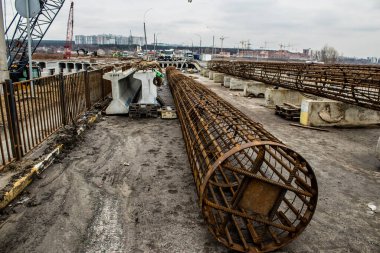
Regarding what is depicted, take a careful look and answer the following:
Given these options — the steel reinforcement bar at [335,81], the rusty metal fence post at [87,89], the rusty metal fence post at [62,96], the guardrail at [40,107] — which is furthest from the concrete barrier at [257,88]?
the rusty metal fence post at [62,96]

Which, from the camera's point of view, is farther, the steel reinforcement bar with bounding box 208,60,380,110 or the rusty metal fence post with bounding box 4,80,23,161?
the steel reinforcement bar with bounding box 208,60,380,110

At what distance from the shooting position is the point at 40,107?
7016 mm

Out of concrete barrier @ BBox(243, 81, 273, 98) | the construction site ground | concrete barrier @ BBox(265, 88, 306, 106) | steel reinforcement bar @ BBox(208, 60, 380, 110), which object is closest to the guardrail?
the construction site ground

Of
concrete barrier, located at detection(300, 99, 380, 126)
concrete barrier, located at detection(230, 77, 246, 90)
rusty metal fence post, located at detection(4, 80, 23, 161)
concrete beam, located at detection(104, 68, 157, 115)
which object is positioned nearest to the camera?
rusty metal fence post, located at detection(4, 80, 23, 161)

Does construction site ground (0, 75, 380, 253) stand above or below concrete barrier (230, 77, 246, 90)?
below

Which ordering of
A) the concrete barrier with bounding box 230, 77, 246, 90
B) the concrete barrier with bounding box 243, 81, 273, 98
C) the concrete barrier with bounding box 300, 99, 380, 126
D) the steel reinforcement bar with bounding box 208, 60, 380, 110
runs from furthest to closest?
the concrete barrier with bounding box 230, 77, 246, 90, the concrete barrier with bounding box 243, 81, 273, 98, the concrete barrier with bounding box 300, 99, 380, 126, the steel reinforcement bar with bounding box 208, 60, 380, 110

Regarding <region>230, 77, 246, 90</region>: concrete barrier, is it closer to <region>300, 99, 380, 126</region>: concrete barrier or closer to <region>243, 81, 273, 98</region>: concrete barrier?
<region>243, 81, 273, 98</region>: concrete barrier

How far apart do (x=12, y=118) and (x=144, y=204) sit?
3.05 meters

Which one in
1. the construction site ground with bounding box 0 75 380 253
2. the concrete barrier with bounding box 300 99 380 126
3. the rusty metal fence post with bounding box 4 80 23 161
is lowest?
the construction site ground with bounding box 0 75 380 253

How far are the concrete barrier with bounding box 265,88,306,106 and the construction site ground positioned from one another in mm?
6287

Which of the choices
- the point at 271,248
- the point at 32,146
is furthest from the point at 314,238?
the point at 32,146

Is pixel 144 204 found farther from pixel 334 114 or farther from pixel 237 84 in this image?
pixel 237 84

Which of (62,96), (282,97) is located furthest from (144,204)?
(282,97)

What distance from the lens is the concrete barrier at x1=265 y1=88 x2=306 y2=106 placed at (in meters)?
14.0
